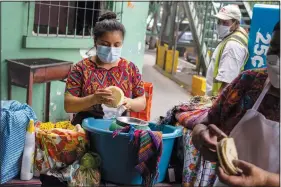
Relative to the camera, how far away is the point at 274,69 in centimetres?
154

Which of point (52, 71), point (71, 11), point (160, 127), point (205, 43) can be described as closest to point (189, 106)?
point (160, 127)

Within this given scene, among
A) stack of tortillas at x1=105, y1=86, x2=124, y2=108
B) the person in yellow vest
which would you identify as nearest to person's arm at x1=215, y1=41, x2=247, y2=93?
the person in yellow vest

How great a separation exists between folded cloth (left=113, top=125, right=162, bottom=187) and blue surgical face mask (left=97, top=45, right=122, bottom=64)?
77 centimetres

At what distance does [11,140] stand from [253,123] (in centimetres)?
122

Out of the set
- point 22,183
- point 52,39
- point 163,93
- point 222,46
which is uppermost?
point 222,46

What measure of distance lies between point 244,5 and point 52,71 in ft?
19.9

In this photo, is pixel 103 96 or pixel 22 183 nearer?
pixel 22 183

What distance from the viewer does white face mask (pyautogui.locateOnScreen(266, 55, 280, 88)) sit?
1.54 meters

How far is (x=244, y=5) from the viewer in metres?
9.51

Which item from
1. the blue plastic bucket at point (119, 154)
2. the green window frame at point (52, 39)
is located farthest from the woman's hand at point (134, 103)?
the green window frame at point (52, 39)

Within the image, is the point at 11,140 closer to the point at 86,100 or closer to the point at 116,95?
the point at 86,100

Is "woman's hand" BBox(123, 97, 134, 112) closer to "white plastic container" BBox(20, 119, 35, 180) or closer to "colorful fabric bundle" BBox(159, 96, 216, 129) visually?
"colorful fabric bundle" BBox(159, 96, 216, 129)

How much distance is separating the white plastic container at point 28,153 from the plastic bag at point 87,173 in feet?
0.82

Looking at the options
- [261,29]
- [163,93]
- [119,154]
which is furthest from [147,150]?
[163,93]
